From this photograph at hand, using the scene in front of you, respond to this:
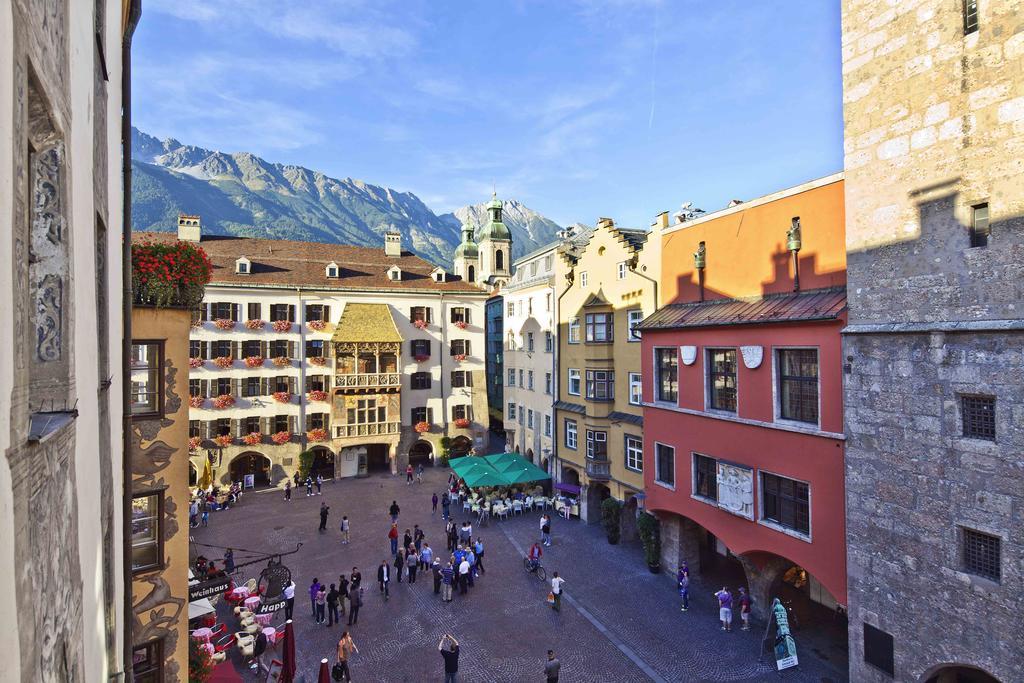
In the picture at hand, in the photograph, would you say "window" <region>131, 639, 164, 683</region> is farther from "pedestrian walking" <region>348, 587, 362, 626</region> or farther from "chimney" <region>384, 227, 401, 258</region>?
"chimney" <region>384, 227, 401, 258</region>

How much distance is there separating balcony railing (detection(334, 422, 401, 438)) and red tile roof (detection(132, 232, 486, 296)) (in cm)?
1050

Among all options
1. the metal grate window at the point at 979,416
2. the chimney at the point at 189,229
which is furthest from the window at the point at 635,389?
the chimney at the point at 189,229

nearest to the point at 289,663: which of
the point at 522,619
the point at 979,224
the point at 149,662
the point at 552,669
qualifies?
the point at 149,662

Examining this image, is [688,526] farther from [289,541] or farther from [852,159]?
[289,541]

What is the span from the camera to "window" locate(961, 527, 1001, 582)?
11.0m

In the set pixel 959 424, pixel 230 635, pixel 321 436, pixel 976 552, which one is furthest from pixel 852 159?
pixel 321 436

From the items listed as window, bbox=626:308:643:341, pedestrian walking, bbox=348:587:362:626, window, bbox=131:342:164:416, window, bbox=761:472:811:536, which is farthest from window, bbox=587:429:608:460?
window, bbox=131:342:164:416

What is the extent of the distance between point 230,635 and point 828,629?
20913 millimetres

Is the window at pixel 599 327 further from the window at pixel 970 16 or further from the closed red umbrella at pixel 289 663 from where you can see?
the closed red umbrella at pixel 289 663

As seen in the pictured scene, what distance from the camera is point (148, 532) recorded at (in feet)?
36.8

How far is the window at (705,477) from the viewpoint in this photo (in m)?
19.5

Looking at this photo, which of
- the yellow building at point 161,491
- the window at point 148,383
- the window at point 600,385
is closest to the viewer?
the yellow building at point 161,491

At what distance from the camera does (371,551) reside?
26.2m

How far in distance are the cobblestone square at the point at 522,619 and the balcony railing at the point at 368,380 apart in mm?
11423
